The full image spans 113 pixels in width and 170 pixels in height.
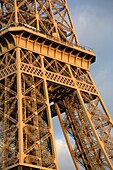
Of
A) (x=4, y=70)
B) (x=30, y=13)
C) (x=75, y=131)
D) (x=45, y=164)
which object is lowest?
(x=45, y=164)

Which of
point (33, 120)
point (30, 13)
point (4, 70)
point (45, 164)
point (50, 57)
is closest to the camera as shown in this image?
point (45, 164)

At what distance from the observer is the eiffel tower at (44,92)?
2535cm

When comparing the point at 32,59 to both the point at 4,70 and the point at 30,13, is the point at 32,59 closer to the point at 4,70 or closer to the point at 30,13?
the point at 4,70

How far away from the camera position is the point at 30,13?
3388cm

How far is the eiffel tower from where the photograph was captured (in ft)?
83.2

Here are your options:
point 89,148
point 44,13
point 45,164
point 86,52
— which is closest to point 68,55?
point 86,52

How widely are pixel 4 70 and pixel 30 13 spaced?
268 inches

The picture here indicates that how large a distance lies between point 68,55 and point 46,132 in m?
8.39

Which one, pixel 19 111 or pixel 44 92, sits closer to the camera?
pixel 19 111

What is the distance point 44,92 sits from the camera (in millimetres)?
28562

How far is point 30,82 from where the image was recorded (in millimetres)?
28547

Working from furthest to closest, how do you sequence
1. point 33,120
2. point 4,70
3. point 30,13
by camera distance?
point 30,13, point 4,70, point 33,120

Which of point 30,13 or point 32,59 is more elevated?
point 30,13

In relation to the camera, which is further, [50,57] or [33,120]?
[50,57]
